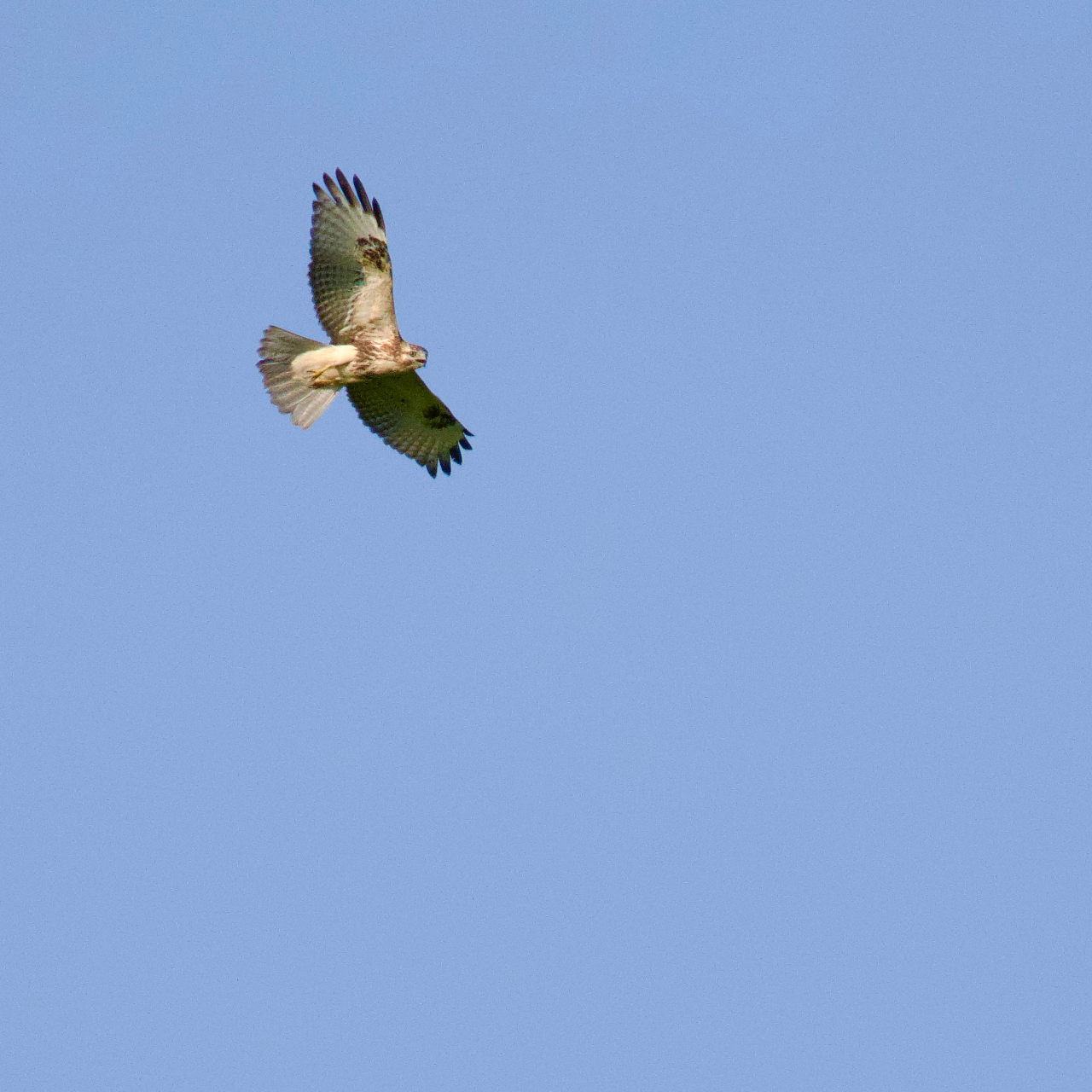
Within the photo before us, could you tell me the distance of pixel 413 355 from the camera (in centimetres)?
1107

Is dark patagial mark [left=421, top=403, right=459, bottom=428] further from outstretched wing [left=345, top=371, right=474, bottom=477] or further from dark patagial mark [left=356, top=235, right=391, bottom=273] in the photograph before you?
dark patagial mark [left=356, top=235, right=391, bottom=273]

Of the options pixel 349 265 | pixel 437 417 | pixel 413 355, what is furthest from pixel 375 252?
pixel 437 417

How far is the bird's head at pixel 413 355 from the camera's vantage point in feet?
36.3

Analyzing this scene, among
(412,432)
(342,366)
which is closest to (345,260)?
(342,366)

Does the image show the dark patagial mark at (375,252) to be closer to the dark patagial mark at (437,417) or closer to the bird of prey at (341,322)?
the bird of prey at (341,322)

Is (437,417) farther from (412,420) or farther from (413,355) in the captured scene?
(413,355)

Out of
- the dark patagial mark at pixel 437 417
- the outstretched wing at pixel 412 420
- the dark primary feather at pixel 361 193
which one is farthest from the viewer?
the dark patagial mark at pixel 437 417

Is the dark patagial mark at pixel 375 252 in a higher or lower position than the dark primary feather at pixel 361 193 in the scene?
lower

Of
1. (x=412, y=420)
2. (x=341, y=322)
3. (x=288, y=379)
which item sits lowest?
(x=288, y=379)

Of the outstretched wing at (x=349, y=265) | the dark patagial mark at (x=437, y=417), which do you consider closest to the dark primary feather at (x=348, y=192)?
the outstretched wing at (x=349, y=265)

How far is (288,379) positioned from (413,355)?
0.98 meters

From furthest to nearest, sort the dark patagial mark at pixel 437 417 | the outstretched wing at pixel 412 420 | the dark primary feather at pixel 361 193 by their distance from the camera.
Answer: the dark patagial mark at pixel 437 417
the outstretched wing at pixel 412 420
the dark primary feather at pixel 361 193

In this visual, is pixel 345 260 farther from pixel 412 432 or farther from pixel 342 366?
pixel 412 432

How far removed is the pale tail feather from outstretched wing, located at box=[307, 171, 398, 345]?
0.28 m
